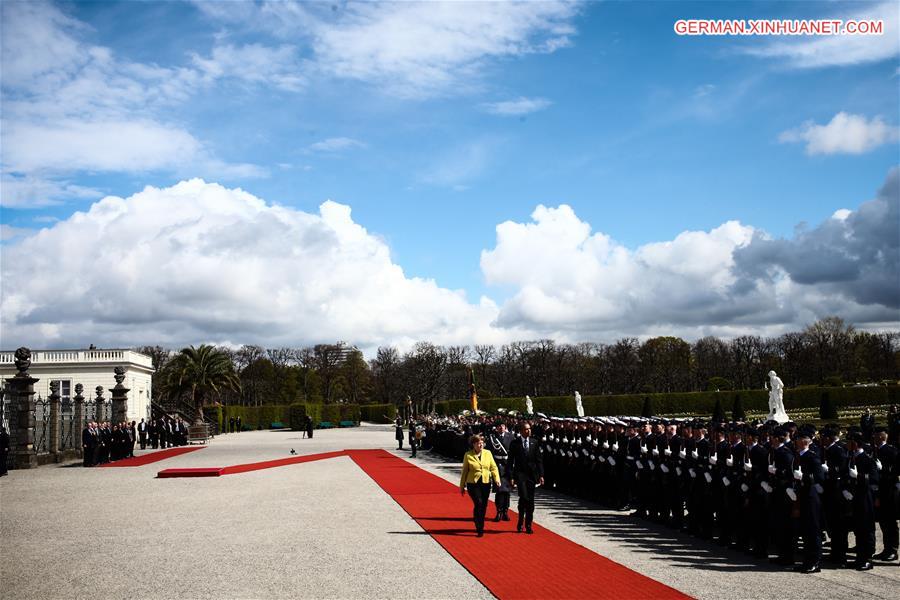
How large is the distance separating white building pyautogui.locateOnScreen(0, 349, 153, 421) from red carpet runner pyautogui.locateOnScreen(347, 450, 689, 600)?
46.9 meters

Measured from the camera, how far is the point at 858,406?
6162 cm

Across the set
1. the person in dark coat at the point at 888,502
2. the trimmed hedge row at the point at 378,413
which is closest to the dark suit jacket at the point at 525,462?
the person in dark coat at the point at 888,502

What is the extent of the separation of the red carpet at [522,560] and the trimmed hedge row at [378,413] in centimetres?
7295

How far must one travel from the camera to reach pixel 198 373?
68062mm

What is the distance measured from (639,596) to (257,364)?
10470 centimetres

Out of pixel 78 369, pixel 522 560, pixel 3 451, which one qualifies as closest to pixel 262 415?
pixel 78 369

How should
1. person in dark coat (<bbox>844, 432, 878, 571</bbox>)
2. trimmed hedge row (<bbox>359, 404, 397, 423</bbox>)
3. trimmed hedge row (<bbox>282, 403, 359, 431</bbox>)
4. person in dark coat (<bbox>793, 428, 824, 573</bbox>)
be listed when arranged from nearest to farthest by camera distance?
1. person in dark coat (<bbox>793, 428, 824, 573</bbox>)
2. person in dark coat (<bbox>844, 432, 878, 571</bbox>)
3. trimmed hedge row (<bbox>282, 403, 359, 431</bbox>)
4. trimmed hedge row (<bbox>359, 404, 397, 423</bbox>)

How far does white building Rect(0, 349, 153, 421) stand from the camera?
57844 millimetres

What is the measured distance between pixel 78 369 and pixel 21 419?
31904 mm

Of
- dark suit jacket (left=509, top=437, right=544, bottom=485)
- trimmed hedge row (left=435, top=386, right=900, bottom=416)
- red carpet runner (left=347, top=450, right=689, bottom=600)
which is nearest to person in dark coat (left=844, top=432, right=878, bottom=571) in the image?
red carpet runner (left=347, top=450, right=689, bottom=600)

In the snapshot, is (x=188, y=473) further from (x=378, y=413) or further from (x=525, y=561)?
(x=378, y=413)

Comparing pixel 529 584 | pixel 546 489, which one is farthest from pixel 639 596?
pixel 546 489

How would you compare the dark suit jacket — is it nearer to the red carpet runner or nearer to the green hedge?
the red carpet runner

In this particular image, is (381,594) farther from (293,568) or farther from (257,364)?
(257,364)
